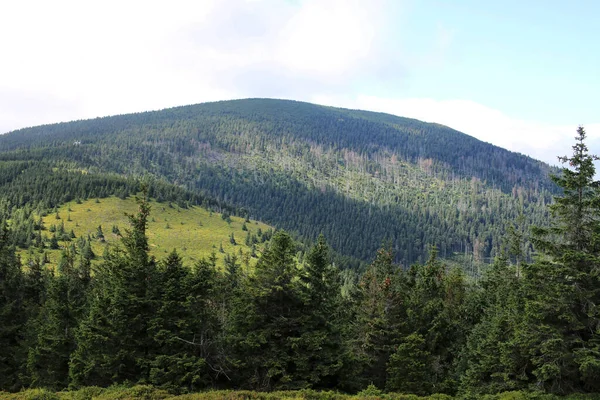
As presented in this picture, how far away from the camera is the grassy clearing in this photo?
13838 centimetres

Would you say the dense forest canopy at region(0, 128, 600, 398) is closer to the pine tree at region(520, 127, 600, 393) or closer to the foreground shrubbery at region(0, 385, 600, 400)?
the pine tree at region(520, 127, 600, 393)

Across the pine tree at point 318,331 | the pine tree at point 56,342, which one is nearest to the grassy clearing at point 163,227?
the pine tree at point 56,342

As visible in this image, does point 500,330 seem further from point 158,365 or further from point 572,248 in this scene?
point 158,365

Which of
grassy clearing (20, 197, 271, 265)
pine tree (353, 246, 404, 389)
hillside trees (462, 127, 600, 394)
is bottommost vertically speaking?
grassy clearing (20, 197, 271, 265)

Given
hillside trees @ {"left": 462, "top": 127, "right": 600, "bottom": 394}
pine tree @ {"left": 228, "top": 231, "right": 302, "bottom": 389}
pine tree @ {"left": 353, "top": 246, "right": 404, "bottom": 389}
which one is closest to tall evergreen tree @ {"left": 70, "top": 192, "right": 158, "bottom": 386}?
pine tree @ {"left": 228, "top": 231, "right": 302, "bottom": 389}

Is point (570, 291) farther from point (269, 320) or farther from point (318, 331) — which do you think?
point (269, 320)

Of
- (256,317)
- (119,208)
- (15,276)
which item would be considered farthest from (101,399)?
(119,208)

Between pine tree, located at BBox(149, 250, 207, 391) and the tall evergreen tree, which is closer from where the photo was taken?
pine tree, located at BBox(149, 250, 207, 391)

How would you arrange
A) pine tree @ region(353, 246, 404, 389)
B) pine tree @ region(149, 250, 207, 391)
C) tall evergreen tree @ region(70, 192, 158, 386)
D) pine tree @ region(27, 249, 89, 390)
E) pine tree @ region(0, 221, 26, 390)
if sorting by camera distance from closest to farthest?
pine tree @ region(149, 250, 207, 391) < tall evergreen tree @ region(70, 192, 158, 386) < pine tree @ region(27, 249, 89, 390) < pine tree @ region(353, 246, 404, 389) < pine tree @ region(0, 221, 26, 390)

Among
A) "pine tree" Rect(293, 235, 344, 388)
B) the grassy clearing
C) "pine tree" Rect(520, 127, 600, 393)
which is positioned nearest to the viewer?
"pine tree" Rect(520, 127, 600, 393)

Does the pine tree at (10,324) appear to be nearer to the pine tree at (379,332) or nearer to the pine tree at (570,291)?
the pine tree at (379,332)

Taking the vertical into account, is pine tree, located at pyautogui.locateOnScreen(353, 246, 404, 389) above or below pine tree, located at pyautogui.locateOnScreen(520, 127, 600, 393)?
below

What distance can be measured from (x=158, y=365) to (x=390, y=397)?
1509cm

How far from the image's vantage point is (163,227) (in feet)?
519
